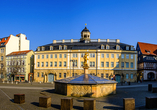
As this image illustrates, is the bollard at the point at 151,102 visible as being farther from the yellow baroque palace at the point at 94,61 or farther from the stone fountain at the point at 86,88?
the yellow baroque palace at the point at 94,61

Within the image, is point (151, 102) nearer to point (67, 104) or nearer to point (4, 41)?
point (67, 104)

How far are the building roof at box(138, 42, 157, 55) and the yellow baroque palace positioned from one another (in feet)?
37.1

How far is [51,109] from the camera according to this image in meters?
13.6

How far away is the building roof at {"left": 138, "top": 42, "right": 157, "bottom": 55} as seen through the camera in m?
65.8

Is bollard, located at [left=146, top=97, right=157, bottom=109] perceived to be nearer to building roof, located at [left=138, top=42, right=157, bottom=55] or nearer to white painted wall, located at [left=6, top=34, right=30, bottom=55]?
building roof, located at [left=138, top=42, right=157, bottom=55]

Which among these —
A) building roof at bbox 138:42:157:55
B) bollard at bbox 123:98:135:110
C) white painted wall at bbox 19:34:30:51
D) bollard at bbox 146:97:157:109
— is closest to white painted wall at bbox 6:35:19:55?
white painted wall at bbox 19:34:30:51

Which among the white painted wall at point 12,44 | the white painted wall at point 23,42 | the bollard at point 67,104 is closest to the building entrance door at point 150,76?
the white painted wall at point 23,42

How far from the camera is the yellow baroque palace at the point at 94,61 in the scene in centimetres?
5550

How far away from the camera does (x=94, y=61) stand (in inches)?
2205

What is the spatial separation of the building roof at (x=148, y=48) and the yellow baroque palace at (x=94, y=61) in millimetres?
11297

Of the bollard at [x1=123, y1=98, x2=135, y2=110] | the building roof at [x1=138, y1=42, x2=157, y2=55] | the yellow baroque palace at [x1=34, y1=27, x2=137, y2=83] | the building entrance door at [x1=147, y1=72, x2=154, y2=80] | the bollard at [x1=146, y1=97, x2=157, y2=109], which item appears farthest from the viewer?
the building roof at [x1=138, y1=42, x2=157, y2=55]

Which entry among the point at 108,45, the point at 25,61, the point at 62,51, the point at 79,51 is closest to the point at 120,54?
the point at 108,45

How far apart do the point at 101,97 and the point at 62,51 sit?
40092mm

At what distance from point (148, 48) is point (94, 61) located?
2583cm
